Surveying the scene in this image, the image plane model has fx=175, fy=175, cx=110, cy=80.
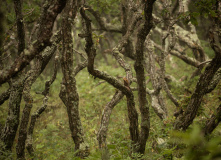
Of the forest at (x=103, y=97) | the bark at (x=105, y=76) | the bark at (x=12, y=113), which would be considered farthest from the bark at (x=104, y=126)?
the bark at (x=12, y=113)

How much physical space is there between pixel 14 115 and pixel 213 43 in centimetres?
515

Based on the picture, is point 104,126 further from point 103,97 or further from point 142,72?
point 103,97

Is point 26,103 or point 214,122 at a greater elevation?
point 214,122

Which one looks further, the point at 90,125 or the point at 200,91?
the point at 90,125

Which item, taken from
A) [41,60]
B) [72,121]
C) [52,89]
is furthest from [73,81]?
[52,89]

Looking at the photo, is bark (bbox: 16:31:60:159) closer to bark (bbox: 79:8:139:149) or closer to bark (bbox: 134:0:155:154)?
bark (bbox: 79:8:139:149)

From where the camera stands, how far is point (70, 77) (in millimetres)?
3879

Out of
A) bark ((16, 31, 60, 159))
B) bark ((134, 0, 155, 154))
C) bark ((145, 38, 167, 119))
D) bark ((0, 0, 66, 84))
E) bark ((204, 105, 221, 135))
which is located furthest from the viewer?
bark ((145, 38, 167, 119))

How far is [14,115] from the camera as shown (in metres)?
4.93

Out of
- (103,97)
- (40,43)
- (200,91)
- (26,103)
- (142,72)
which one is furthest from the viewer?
(103,97)

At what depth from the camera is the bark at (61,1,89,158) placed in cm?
368

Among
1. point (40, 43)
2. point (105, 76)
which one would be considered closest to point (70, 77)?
point (105, 76)

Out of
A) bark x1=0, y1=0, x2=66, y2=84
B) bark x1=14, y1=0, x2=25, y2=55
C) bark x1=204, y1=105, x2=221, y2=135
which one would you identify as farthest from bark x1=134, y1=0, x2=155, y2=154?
bark x1=14, y1=0, x2=25, y2=55

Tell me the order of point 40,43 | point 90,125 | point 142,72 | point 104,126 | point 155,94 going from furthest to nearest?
point 155,94, point 90,125, point 104,126, point 142,72, point 40,43
